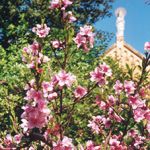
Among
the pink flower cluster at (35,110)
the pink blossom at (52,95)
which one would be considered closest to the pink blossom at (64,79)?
the pink blossom at (52,95)

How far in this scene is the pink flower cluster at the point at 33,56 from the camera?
13.7ft

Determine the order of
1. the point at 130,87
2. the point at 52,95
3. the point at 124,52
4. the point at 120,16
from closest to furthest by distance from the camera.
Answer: the point at 52,95, the point at 130,87, the point at 124,52, the point at 120,16

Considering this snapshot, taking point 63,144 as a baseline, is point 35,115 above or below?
above

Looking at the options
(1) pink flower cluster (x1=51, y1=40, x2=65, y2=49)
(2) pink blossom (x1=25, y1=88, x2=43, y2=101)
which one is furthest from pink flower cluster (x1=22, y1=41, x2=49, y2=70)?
(1) pink flower cluster (x1=51, y1=40, x2=65, y2=49)

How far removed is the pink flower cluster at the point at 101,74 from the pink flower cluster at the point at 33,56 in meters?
0.65

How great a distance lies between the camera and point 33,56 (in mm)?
4801

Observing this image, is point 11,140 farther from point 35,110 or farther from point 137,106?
point 137,106

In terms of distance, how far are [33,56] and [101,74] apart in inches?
35.0

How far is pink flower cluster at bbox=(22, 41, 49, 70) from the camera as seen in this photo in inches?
164

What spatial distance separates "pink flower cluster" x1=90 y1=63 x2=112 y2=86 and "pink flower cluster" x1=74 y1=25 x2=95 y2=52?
36 centimetres

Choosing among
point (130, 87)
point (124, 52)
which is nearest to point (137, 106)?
point (130, 87)

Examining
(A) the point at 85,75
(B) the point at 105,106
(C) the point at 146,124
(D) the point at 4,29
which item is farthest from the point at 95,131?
(D) the point at 4,29

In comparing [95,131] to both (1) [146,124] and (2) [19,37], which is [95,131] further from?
(2) [19,37]

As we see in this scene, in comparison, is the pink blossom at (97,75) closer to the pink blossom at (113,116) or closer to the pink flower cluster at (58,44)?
the pink flower cluster at (58,44)
